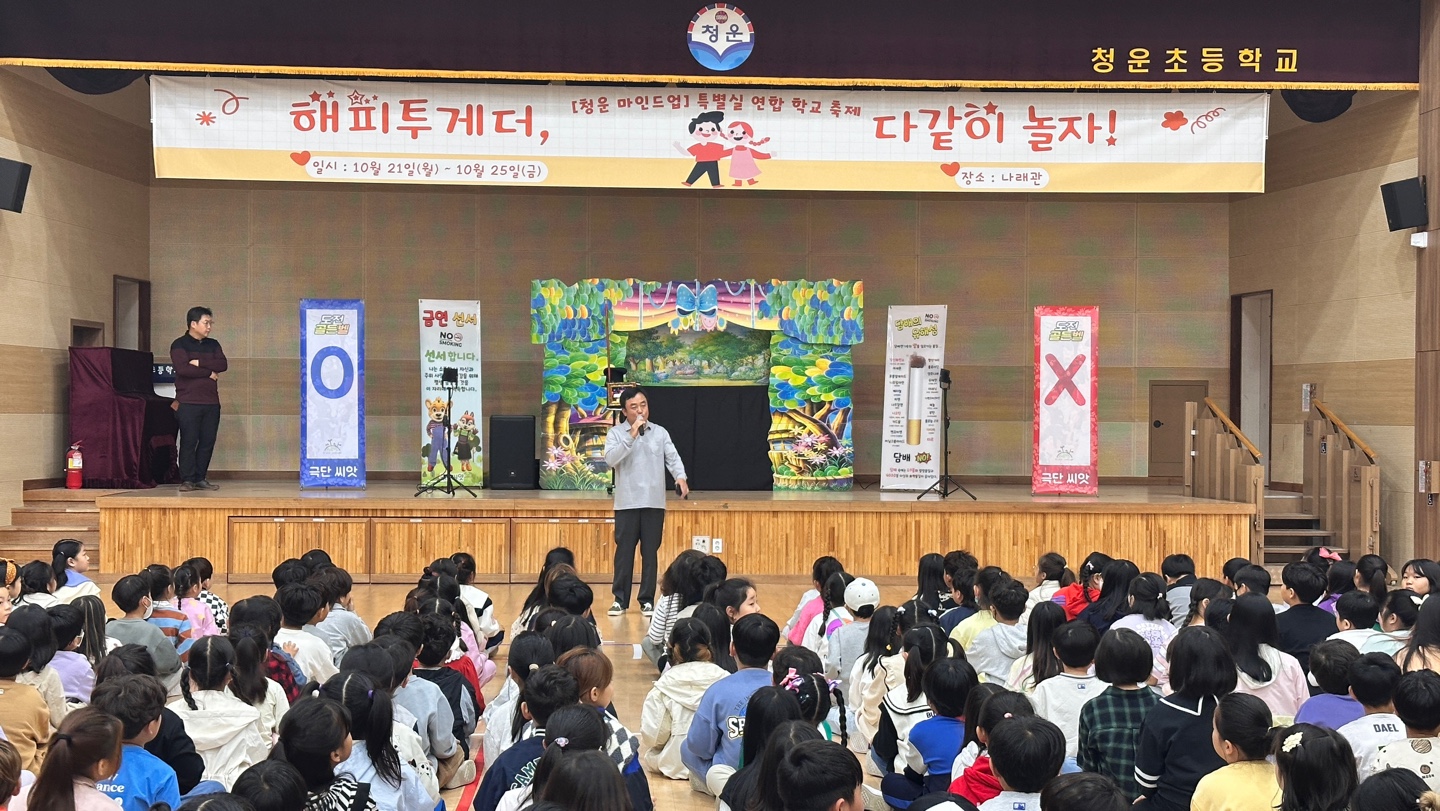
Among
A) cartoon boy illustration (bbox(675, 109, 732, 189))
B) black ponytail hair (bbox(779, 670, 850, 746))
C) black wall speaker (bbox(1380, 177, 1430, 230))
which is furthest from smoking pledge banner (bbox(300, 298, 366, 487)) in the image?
black wall speaker (bbox(1380, 177, 1430, 230))

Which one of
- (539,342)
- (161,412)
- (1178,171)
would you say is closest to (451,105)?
(539,342)

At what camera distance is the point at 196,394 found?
11273 millimetres

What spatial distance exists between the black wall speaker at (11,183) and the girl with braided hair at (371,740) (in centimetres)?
836

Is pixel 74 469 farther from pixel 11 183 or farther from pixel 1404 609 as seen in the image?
pixel 1404 609

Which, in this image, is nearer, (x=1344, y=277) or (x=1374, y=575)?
(x=1374, y=575)

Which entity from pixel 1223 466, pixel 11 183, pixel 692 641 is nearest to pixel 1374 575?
pixel 692 641

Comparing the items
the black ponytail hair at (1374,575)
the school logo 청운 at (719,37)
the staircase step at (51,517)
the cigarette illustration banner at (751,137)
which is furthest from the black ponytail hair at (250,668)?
the staircase step at (51,517)

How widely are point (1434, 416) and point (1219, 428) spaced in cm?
167

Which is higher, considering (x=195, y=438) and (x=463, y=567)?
(x=195, y=438)

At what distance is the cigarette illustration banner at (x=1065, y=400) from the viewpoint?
10938 millimetres

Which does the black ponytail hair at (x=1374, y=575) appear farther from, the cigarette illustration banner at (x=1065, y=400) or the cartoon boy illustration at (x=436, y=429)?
the cartoon boy illustration at (x=436, y=429)

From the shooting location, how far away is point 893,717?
4398mm

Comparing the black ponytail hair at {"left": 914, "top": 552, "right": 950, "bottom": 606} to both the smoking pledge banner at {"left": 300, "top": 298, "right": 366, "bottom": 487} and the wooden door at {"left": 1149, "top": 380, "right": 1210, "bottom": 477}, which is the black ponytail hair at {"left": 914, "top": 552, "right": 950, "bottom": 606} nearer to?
the smoking pledge banner at {"left": 300, "top": 298, "right": 366, "bottom": 487}

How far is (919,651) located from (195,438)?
28.3ft
